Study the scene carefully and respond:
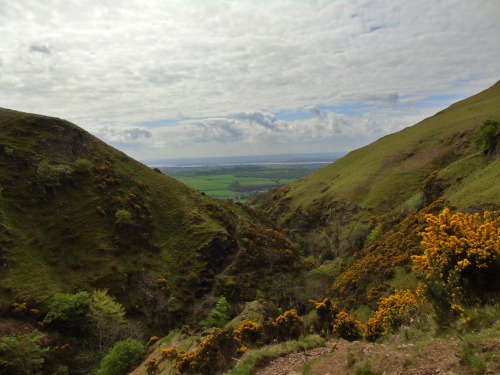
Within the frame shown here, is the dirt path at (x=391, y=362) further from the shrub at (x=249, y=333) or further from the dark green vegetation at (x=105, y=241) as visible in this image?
the dark green vegetation at (x=105, y=241)

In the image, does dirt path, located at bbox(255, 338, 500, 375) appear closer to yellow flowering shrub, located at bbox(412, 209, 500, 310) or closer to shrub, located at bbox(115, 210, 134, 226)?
yellow flowering shrub, located at bbox(412, 209, 500, 310)

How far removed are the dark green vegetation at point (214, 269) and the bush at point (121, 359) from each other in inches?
5.1

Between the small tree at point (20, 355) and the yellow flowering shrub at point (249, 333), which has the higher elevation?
the yellow flowering shrub at point (249, 333)

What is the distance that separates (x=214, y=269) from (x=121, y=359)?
2666 cm

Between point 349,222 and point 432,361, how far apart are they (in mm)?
80086

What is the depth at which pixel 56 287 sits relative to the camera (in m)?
44.4

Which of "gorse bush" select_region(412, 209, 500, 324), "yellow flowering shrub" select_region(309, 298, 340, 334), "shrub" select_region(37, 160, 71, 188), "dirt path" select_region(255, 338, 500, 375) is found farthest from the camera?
"shrub" select_region(37, 160, 71, 188)

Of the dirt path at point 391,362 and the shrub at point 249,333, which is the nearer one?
the dirt path at point 391,362

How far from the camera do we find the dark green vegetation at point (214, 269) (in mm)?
14844

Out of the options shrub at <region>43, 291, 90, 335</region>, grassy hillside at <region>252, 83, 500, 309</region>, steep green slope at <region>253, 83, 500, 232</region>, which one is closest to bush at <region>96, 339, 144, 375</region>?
shrub at <region>43, 291, 90, 335</region>

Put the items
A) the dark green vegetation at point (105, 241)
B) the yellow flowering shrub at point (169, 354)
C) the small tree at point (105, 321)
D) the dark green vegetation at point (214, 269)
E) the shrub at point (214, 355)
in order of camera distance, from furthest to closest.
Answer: the dark green vegetation at point (105, 241) < the small tree at point (105, 321) < the yellow flowering shrub at point (169, 354) < the shrub at point (214, 355) < the dark green vegetation at point (214, 269)

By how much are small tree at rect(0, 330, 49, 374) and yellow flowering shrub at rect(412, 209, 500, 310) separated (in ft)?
125

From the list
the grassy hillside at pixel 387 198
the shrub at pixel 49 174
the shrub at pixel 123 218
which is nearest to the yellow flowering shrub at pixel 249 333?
the grassy hillside at pixel 387 198

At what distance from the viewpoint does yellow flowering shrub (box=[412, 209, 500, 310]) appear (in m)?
14.1
